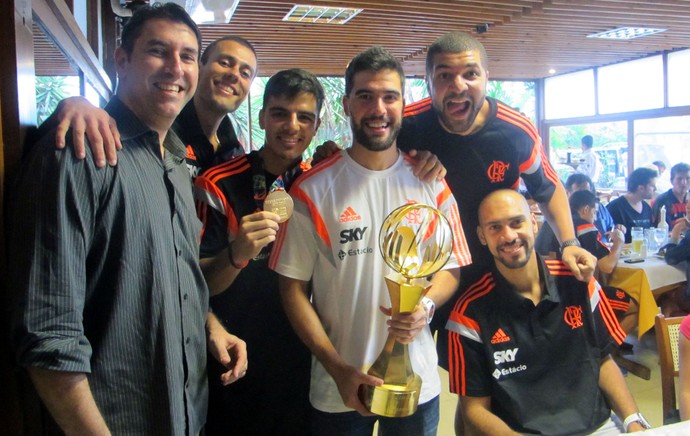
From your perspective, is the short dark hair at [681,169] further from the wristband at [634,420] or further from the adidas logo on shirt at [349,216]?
the adidas logo on shirt at [349,216]

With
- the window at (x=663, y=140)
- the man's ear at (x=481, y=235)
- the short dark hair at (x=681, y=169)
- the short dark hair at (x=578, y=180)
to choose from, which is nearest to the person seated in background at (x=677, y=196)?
the short dark hair at (x=681, y=169)

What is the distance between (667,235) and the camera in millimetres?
5098

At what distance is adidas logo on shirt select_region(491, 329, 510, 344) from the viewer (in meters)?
1.96

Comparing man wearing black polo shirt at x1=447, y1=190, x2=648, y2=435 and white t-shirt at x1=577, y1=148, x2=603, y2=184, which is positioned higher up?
white t-shirt at x1=577, y1=148, x2=603, y2=184

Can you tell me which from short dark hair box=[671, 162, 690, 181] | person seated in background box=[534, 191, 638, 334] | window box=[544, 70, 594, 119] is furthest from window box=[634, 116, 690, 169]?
person seated in background box=[534, 191, 638, 334]

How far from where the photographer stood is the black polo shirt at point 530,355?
6.40ft

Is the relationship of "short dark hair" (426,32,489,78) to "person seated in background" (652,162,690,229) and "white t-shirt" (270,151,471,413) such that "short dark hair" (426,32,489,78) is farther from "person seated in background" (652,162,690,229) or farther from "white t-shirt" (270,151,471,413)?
"person seated in background" (652,162,690,229)

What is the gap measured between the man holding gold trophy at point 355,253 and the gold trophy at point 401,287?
0.10 feet

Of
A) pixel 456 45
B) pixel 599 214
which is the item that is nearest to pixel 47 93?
pixel 456 45

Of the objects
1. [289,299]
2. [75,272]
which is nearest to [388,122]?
[289,299]

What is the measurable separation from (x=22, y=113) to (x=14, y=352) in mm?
439

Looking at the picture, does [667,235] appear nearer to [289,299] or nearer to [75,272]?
[289,299]

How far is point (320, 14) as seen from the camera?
227 inches

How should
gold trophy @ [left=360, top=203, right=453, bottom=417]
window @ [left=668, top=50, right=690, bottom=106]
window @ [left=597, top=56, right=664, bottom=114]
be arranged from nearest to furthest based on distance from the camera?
1. gold trophy @ [left=360, top=203, right=453, bottom=417]
2. window @ [left=668, top=50, right=690, bottom=106]
3. window @ [left=597, top=56, right=664, bottom=114]
